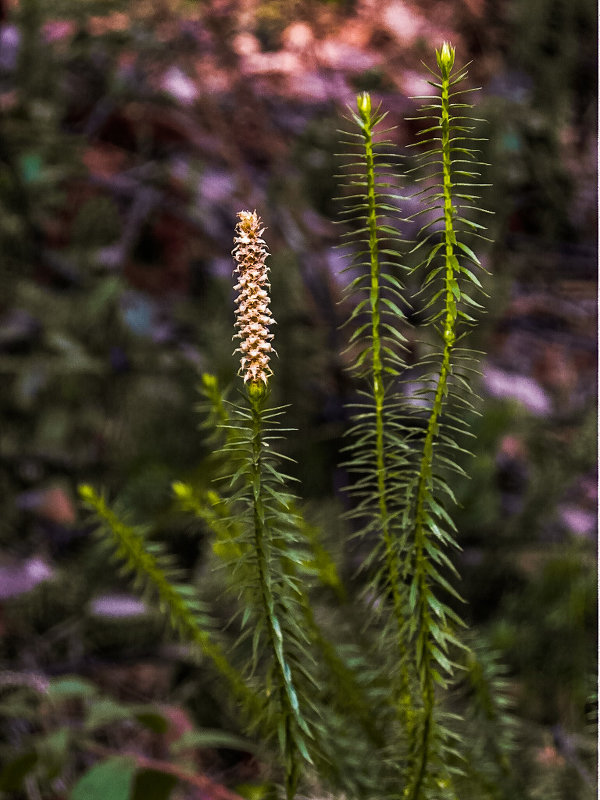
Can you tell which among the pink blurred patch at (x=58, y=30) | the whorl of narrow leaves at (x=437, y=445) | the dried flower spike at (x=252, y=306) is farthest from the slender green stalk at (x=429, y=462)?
the pink blurred patch at (x=58, y=30)

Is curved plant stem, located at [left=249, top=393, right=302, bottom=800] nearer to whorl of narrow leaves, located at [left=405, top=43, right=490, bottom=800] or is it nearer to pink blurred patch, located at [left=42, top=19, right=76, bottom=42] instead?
whorl of narrow leaves, located at [left=405, top=43, right=490, bottom=800]

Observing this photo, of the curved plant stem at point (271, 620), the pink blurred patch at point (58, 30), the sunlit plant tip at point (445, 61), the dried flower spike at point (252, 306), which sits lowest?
the curved plant stem at point (271, 620)

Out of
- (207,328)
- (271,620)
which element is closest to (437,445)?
(271,620)

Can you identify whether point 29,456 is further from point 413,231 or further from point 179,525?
point 413,231

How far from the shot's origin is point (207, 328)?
156 cm

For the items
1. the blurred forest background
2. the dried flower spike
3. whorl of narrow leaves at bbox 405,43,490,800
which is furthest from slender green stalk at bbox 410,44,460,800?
the blurred forest background

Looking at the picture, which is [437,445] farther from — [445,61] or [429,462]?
[445,61]

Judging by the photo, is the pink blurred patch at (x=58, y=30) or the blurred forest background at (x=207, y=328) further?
the pink blurred patch at (x=58, y=30)

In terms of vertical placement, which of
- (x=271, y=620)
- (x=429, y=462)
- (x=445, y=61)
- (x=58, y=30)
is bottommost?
(x=271, y=620)

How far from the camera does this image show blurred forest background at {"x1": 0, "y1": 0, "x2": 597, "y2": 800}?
118 centimetres

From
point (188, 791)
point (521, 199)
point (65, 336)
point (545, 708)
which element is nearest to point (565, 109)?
point (521, 199)

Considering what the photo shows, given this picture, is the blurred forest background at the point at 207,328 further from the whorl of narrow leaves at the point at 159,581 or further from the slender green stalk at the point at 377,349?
the slender green stalk at the point at 377,349

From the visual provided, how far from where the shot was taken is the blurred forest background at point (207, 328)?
1.18m

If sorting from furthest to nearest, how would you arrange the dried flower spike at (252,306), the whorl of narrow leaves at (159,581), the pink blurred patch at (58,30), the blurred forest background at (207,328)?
the pink blurred patch at (58,30) < the blurred forest background at (207,328) < the whorl of narrow leaves at (159,581) < the dried flower spike at (252,306)
